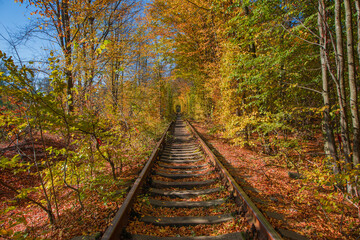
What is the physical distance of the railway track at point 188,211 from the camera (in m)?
2.42

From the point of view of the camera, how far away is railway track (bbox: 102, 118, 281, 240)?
2416 mm

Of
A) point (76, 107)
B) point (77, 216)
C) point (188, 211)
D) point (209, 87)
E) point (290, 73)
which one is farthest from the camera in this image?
point (209, 87)

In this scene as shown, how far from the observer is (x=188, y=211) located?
3.11 meters

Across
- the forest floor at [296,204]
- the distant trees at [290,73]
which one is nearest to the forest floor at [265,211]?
the forest floor at [296,204]

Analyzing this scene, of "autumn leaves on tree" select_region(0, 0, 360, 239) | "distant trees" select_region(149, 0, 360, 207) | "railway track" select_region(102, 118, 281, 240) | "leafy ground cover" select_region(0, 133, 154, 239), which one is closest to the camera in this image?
"leafy ground cover" select_region(0, 133, 154, 239)

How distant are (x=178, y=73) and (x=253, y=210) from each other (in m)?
15.6

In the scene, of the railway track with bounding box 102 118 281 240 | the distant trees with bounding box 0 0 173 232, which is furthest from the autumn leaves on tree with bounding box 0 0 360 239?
the railway track with bounding box 102 118 281 240

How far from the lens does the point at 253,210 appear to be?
8.21 ft

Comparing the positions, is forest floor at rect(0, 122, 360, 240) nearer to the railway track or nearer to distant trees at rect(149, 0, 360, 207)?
the railway track

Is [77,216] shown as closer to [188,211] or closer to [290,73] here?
[188,211]

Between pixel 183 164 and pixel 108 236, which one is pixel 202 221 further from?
pixel 183 164

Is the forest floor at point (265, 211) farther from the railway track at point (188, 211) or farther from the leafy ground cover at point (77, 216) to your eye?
the railway track at point (188, 211)

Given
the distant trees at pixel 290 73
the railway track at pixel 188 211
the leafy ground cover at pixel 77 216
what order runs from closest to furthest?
1. the leafy ground cover at pixel 77 216
2. the railway track at pixel 188 211
3. the distant trees at pixel 290 73

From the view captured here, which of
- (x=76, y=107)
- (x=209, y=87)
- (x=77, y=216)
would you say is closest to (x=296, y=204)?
(x=77, y=216)
